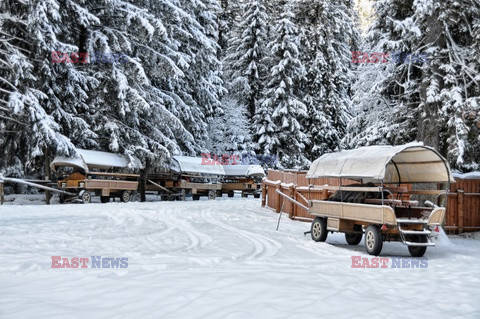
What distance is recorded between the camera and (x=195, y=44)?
34.9 m

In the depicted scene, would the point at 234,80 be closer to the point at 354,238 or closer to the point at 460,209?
the point at 460,209

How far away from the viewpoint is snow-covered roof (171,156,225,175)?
100 feet

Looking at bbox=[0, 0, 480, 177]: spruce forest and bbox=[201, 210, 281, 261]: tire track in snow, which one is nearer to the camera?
bbox=[201, 210, 281, 261]: tire track in snow

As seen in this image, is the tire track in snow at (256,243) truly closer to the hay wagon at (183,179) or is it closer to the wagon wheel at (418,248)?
the wagon wheel at (418,248)

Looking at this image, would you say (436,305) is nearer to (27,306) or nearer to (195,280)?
(195,280)

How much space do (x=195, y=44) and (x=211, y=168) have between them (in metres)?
9.04

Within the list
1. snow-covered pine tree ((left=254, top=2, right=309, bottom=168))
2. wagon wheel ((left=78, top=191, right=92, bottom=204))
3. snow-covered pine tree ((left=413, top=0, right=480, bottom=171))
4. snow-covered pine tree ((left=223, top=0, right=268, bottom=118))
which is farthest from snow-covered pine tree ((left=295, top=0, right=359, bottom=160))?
snow-covered pine tree ((left=413, top=0, right=480, bottom=171))

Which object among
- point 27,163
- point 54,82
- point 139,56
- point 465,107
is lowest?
point 27,163

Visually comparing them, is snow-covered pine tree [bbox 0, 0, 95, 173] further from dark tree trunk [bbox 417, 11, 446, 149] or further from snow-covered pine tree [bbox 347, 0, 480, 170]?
dark tree trunk [bbox 417, 11, 446, 149]

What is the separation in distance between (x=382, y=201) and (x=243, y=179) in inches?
1035

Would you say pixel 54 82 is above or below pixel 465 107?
above

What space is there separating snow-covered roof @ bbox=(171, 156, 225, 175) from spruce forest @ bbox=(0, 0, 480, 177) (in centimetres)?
157

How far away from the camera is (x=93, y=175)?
25.5m

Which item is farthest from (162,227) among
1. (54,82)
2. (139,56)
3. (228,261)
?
(139,56)
